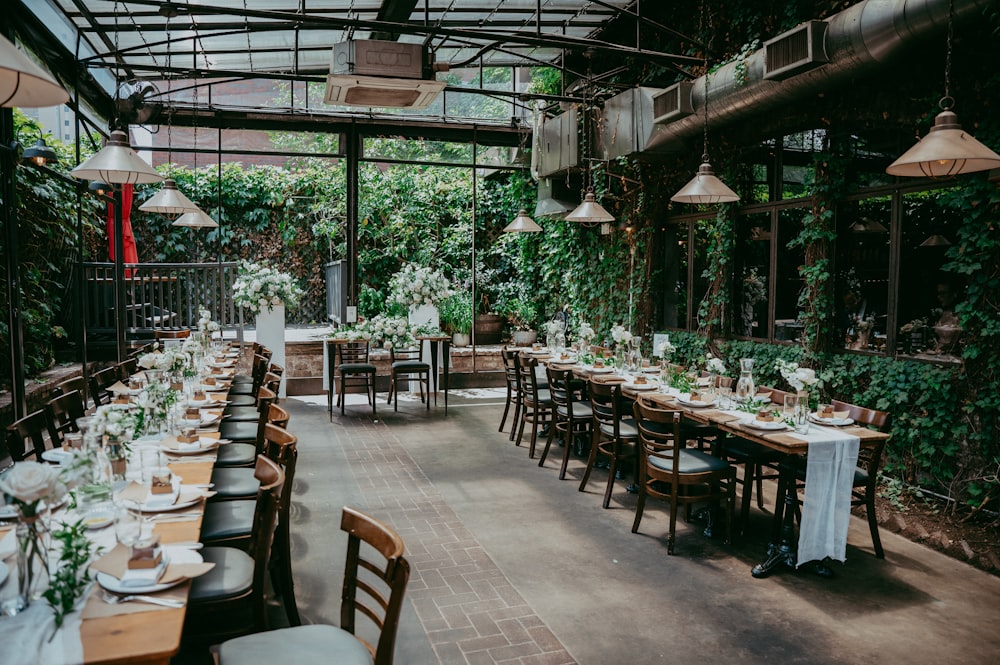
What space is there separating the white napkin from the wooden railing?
8.64m

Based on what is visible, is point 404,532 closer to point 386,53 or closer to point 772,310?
point 386,53

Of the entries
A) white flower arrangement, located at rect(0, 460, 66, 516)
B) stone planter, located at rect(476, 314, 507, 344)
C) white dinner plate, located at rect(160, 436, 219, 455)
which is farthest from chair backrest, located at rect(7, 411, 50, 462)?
stone planter, located at rect(476, 314, 507, 344)

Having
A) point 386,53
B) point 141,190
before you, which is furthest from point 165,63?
point 386,53

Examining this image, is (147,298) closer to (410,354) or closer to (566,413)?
(410,354)

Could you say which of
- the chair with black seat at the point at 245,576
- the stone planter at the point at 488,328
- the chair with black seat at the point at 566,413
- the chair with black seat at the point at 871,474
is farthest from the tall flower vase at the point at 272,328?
the chair with black seat at the point at 871,474

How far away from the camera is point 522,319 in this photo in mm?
12953

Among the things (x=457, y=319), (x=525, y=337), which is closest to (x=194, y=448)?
(x=457, y=319)

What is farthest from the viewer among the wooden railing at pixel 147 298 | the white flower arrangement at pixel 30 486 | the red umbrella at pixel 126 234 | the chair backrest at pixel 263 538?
the red umbrella at pixel 126 234

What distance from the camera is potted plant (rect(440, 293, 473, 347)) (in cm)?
1223

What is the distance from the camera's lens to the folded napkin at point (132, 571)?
2.12 m

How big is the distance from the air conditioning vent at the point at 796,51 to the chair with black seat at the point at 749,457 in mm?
2606

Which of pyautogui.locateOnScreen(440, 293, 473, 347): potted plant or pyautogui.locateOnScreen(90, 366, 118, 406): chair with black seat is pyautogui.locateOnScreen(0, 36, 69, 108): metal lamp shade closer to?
pyautogui.locateOnScreen(90, 366, 118, 406): chair with black seat

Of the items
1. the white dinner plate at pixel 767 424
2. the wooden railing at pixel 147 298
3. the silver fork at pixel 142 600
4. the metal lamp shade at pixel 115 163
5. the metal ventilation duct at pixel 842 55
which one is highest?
the metal ventilation duct at pixel 842 55

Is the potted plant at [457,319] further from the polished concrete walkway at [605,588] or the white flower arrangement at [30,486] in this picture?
the white flower arrangement at [30,486]
